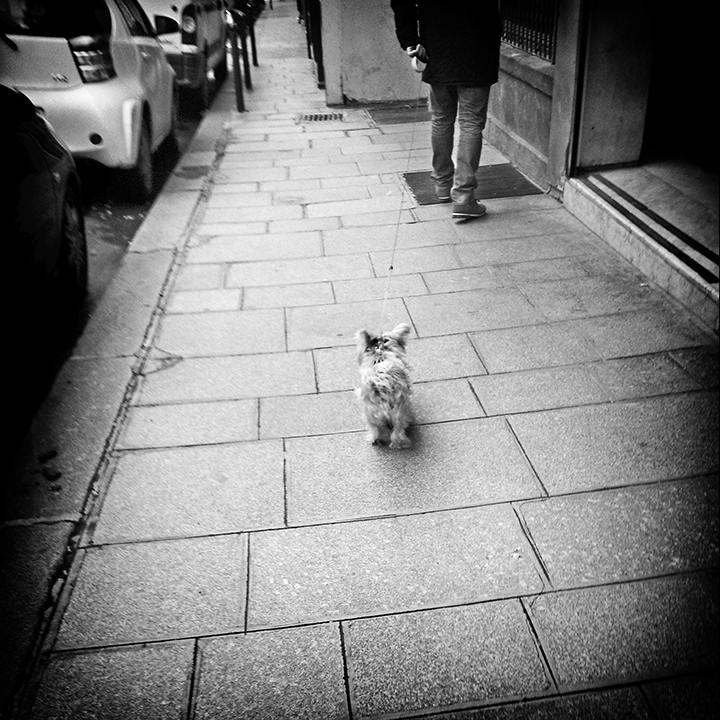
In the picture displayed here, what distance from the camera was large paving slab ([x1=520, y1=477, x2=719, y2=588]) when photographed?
2.44 meters

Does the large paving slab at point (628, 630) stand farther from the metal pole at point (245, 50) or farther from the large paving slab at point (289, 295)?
the metal pole at point (245, 50)

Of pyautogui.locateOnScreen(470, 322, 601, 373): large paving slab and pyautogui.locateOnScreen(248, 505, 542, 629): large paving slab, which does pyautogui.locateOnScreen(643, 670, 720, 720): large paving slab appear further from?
pyautogui.locateOnScreen(470, 322, 601, 373): large paving slab

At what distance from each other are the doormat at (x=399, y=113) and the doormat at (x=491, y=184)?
9.59 ft

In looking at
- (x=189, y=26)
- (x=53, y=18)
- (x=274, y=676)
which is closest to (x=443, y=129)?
(x=53, y=18)

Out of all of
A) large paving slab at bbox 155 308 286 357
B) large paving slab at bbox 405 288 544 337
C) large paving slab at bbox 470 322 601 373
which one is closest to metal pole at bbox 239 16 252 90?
large paving slab at bbox 155 308 286 357

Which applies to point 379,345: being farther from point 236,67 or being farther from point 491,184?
point 236,67

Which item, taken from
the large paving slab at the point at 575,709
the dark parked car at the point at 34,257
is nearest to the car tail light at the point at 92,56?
the dark parked car at the point at 34,257

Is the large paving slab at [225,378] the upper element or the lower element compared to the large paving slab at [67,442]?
lower

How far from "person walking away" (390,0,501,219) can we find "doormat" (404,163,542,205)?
0.70 metres

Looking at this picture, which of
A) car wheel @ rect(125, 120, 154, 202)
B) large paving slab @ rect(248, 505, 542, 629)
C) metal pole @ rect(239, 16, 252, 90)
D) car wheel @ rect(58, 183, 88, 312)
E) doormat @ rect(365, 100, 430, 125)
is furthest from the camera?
metal pole @ rect(239, 16, 252, 90)

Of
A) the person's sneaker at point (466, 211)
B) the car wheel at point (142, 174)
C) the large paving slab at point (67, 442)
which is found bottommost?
the large paving slab at point (67, 442)

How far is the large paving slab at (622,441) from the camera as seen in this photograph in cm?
288

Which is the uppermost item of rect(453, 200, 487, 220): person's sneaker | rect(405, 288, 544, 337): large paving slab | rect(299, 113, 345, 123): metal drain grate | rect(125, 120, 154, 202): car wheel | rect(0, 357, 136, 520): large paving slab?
rect(125, 120, 154, 202): car wheel

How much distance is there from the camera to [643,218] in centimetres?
482
